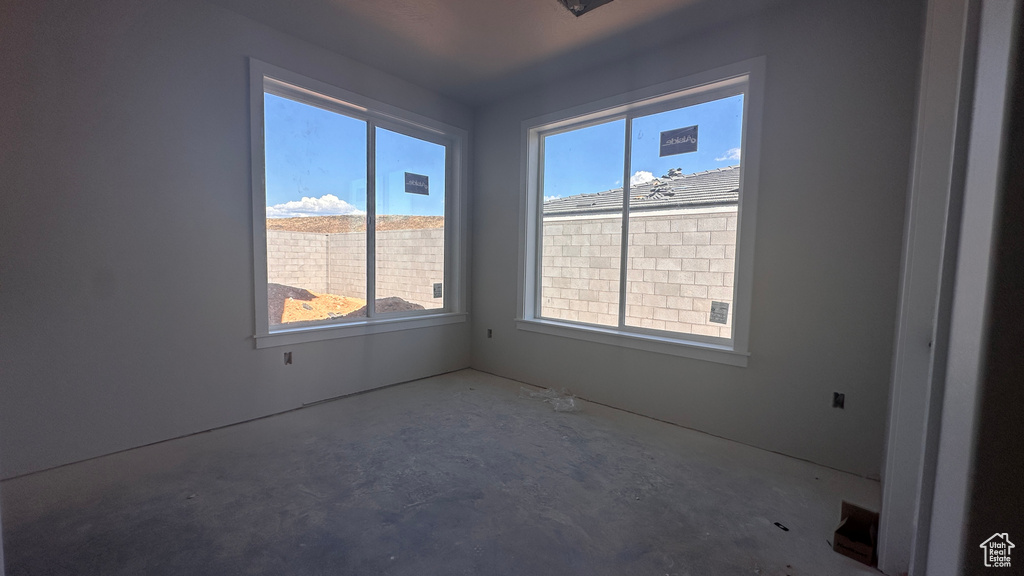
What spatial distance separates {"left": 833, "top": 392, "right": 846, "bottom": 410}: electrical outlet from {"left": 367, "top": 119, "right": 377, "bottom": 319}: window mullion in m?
3.64

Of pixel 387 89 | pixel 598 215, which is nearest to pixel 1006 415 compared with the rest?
pixel 598 215

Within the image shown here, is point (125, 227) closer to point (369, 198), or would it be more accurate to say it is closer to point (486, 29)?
point (369, 198)

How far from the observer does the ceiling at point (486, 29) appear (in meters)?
2.73

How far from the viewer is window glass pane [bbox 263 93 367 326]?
3242 millimetres

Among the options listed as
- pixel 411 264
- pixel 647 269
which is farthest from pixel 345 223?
pixel 647 269

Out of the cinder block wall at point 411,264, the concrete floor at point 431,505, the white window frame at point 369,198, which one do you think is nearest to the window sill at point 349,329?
the white window frame at point 369,198

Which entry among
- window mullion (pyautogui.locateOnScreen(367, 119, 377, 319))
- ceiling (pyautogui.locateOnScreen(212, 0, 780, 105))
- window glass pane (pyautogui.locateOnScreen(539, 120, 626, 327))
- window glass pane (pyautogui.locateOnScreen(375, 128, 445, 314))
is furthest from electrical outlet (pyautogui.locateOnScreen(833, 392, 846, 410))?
window mullion (pyautogui.locateOnScreen(367, 119, 377, 319))

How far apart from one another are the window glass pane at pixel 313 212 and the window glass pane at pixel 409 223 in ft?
0.62

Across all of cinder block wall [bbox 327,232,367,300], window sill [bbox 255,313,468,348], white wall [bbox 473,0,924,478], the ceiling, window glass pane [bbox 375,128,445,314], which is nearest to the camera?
white wall [bbox 473,0,924,478]

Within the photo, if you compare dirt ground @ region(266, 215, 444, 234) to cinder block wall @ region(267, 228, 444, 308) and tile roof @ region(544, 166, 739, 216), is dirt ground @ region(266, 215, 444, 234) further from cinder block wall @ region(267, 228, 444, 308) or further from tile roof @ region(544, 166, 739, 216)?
tile roof @ region(544, 166, 739, 216)

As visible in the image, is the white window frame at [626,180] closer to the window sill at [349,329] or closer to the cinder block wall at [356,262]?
the window sill at [349,329]
